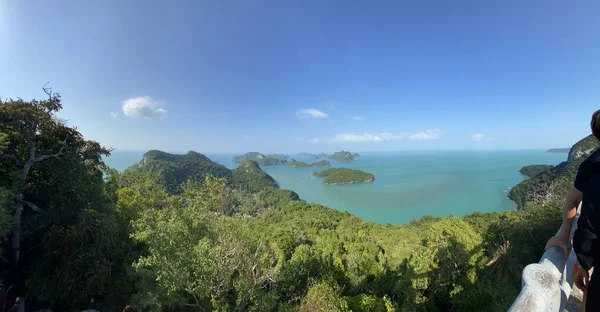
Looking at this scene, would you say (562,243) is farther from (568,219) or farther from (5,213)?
(5,213)

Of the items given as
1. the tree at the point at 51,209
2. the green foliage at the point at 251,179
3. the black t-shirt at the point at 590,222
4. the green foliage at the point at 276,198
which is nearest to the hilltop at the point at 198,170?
the green foliage at the point at 251,179

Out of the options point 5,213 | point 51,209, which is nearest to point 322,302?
point 5,213

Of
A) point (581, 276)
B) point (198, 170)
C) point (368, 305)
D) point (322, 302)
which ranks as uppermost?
point (581, 276)

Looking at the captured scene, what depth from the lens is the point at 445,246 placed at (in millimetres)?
10273

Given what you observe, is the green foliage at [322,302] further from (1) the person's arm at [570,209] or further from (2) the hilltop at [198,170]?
(2) the hilltop at [198,170]

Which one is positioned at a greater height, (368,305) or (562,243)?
(562,243)

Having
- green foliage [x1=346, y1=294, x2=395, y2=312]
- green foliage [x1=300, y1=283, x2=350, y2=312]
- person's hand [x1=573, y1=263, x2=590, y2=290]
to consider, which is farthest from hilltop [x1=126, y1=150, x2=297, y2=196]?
person's hand [x1=573, y1=263, x2=590, y2=290]

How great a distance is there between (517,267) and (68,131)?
58.7 ft

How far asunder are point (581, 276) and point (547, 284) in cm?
29

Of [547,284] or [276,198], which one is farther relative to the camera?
[276,198]

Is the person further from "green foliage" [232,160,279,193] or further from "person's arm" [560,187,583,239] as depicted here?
"green foliage" [232,160,279,193]

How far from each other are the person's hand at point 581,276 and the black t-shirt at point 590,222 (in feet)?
0.48

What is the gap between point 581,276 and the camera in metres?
1.33

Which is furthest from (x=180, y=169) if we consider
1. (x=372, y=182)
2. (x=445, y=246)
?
(x=445, y=246)
